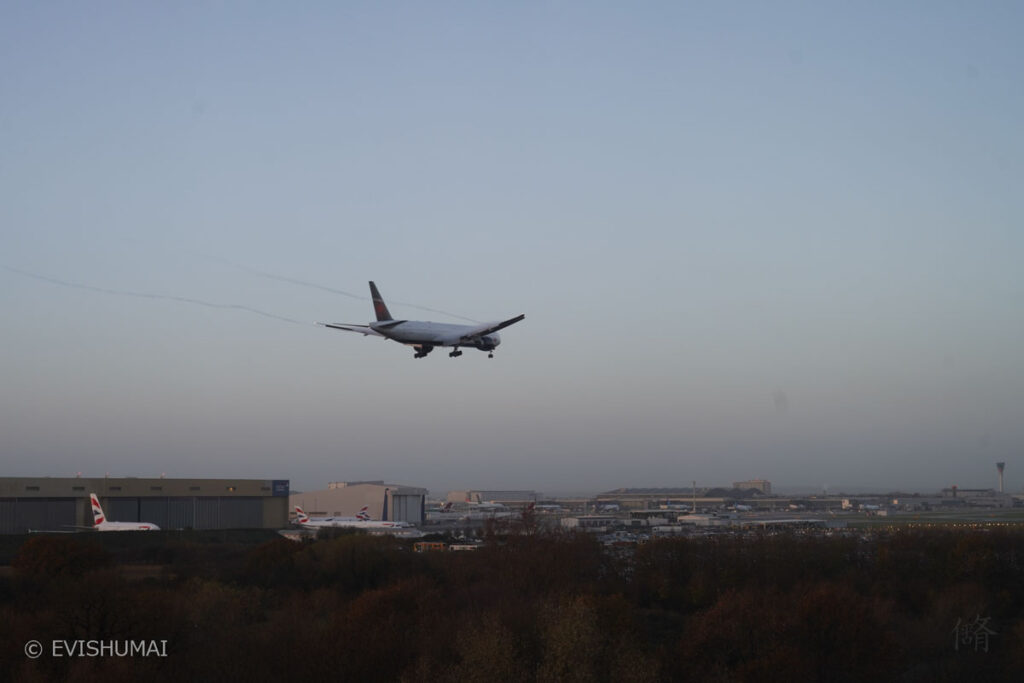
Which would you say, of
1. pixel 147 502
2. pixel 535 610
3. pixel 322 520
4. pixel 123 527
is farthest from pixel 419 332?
pixel 322 520

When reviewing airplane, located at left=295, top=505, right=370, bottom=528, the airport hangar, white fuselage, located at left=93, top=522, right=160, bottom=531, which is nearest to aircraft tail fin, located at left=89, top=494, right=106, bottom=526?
white fuselage, located at left=93, top=522, right=160, bottom=531

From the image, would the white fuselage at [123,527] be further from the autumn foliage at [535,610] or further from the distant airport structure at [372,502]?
the distant airport structure at [372,502]

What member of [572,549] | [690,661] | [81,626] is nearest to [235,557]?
[572,549]

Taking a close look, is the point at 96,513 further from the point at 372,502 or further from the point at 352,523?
the point at 372,502

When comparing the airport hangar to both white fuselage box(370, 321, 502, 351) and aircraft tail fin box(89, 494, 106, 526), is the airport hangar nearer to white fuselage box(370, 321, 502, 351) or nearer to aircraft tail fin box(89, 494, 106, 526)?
aircraft tail fin box(89, 494, 106, 526)

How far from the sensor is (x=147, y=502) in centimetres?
10475

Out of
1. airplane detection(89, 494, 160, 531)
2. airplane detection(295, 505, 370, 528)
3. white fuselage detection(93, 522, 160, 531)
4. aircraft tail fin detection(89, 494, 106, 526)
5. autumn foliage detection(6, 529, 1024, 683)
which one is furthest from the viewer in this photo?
airplane detection(295, 505, 370, 528)

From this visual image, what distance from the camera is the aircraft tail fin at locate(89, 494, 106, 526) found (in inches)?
3775

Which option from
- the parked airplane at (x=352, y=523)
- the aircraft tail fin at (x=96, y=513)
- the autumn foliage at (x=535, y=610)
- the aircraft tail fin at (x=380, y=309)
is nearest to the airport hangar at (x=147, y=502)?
the aircraft tail fin at (x=96, y=513)

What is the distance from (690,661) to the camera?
44875mm

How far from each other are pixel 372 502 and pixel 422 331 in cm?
8789

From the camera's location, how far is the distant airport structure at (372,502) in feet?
465

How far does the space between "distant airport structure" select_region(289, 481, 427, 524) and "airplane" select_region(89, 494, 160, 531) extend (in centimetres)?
4624

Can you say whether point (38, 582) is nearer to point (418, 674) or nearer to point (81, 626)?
point (81, 626)
